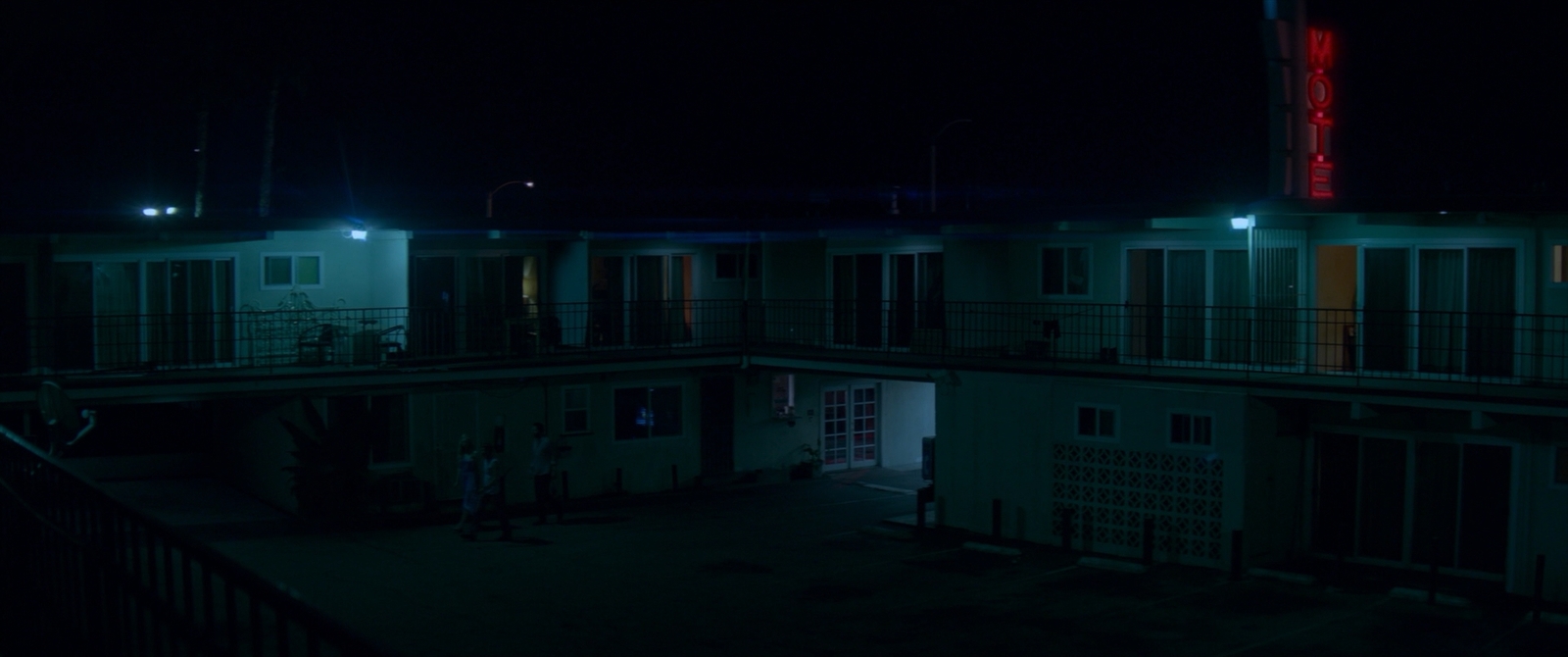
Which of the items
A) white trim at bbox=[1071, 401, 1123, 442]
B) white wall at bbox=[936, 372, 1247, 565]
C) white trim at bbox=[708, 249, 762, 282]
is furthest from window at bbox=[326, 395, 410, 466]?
white trim at bbox=[1071, 401, 1123, 442]

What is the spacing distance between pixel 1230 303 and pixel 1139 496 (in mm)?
3846

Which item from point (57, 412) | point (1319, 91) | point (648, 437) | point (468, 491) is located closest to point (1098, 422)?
point (1319, 91)

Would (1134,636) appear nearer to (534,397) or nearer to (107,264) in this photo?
(534,397)

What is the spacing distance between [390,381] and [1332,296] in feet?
54.2

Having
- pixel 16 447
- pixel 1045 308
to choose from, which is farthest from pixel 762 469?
pixel 16 447

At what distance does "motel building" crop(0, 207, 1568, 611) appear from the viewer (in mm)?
20609

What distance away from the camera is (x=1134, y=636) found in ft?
56.2

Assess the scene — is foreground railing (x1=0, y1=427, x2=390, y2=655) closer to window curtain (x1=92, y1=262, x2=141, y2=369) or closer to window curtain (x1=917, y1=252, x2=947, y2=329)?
window curtain (x1=92, y1=262, x2=141, y2=369)

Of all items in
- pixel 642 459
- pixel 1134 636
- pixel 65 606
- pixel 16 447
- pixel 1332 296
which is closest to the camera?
pixel 65 606

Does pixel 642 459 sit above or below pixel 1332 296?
below

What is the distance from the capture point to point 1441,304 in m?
21.4

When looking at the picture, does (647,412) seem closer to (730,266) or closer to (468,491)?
(730,266)

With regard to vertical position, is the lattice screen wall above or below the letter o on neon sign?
below

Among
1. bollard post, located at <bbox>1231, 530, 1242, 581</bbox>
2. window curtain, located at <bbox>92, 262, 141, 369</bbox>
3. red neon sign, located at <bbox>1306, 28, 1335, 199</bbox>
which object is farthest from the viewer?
red neon sign, located at <bbox>1306, 28, 1335, 199</bbox>
